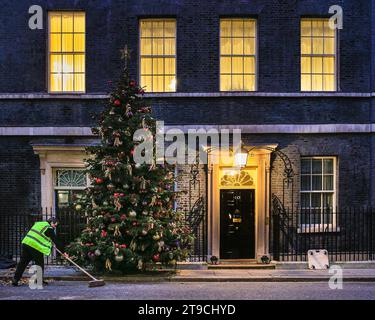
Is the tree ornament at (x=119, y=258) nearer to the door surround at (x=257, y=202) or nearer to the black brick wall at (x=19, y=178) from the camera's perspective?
the door surround at (x=257, y=202)

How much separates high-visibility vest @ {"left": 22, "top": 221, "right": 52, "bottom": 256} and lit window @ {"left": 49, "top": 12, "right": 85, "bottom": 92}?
19.7ft

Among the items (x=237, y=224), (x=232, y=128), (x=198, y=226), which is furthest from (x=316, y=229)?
(x=232, y=128)

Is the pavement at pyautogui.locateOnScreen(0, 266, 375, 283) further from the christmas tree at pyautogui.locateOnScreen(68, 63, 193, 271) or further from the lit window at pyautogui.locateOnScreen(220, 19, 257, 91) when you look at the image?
the lit window at pyautogui.locateOnScreen(220, 19, 257, 91)

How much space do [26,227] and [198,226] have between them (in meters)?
5.17

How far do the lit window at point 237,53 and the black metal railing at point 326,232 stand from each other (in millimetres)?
4098

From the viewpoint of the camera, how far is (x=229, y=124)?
1684cm

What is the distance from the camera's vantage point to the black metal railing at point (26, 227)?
634 inches

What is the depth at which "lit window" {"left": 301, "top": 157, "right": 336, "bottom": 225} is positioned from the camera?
16828mm

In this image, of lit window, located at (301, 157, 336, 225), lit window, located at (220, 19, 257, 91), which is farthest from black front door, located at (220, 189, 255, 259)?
lit window, located at (220, 19, 257, 91)

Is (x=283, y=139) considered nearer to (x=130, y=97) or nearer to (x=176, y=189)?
(x=176, y=189)

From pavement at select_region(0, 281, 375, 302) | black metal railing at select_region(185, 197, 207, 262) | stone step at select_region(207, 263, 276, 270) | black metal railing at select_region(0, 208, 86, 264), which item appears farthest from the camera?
black metal railing at select_region(185, 197, 207, 262)

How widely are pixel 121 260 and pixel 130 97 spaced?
412cm

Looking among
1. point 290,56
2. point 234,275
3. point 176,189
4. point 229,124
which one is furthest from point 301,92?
point 234,275

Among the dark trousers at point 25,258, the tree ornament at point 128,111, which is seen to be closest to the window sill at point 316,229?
the tree ornament at point 128,111
